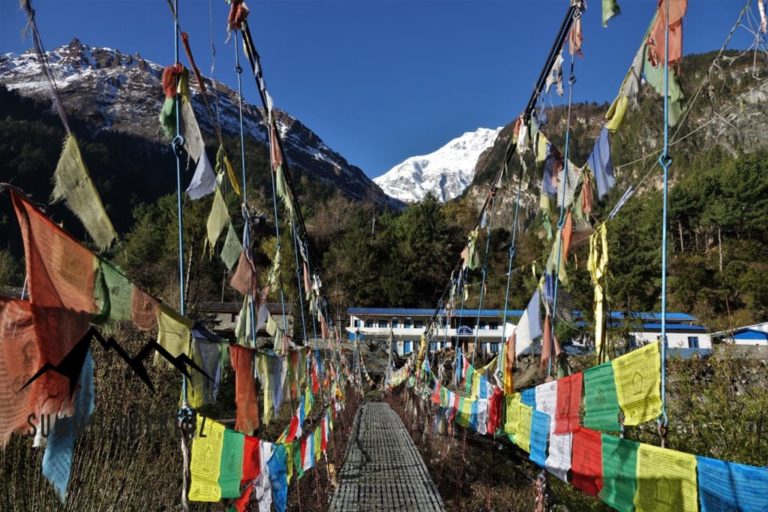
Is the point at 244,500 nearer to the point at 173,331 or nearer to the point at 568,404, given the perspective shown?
the point at 173,331

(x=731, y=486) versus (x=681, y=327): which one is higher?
(x=681, y=327)

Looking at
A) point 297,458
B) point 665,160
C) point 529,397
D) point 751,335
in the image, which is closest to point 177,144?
point 665,160

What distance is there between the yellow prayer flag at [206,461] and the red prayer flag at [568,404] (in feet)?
8.15

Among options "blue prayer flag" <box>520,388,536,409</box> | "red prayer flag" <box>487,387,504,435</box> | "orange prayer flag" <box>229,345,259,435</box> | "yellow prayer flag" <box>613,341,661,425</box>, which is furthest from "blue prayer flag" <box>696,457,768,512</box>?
"red prayer flag" <box>487,387,504,435</box>

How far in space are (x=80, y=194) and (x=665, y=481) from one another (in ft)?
9.77

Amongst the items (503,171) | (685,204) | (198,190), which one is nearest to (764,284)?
(685,204)

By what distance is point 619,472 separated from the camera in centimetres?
279

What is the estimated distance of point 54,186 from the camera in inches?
81.5

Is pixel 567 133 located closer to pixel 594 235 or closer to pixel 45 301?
pixel 594 235

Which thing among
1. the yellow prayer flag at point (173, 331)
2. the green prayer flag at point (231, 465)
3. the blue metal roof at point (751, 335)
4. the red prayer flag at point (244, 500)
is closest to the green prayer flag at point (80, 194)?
the yellow prayer flag at point (173, 331)

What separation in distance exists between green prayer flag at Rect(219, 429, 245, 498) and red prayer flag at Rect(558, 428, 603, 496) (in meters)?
2.36

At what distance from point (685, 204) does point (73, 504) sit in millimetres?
48854

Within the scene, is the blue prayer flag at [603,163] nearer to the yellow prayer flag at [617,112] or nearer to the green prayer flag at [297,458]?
the yellow prayer flag at [617,112]

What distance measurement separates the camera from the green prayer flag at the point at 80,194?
6.77 ft
